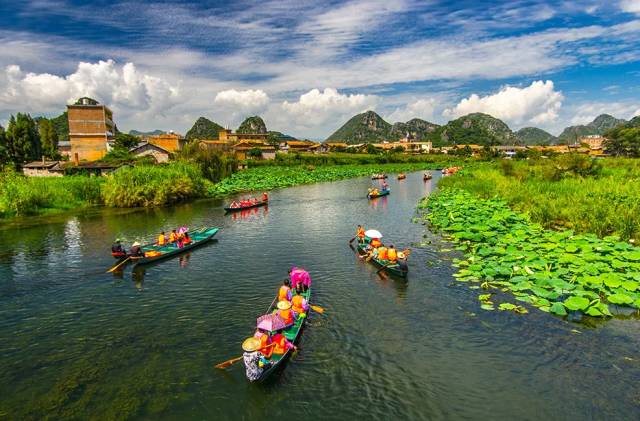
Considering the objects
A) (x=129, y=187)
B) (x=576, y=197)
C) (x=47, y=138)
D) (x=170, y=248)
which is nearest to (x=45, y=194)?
(x=129, y=187)

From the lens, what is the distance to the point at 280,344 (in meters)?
11.9

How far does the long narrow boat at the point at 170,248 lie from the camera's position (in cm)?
2197

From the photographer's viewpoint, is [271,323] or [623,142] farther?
[623,142]

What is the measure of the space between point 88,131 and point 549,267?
82157 millimetres

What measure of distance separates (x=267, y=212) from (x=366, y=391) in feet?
96.5

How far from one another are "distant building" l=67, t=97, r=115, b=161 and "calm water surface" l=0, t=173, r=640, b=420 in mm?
60470

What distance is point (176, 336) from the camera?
46.1 feet

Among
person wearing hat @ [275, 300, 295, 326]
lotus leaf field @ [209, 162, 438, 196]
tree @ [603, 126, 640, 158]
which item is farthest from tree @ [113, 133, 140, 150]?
tree @ [603, 126, 640, 158]

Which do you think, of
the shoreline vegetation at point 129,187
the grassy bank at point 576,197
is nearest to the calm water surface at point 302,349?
the grassy bank at point 576,197

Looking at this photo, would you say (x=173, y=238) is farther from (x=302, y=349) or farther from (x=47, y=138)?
(x=47, y=138)

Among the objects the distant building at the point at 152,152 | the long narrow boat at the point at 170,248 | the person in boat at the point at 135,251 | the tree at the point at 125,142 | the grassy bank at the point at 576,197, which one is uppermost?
the tree at the point at 125,142

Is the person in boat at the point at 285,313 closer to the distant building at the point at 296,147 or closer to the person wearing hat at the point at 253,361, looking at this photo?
the person wearing hat at the point at 253,361

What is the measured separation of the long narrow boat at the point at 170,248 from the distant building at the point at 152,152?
1934 inches

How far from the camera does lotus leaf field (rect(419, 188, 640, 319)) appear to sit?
14.9m
